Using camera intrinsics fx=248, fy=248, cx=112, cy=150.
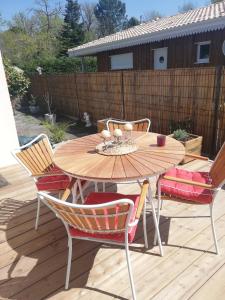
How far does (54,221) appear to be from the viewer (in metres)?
2.58

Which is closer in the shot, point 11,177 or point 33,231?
point 33,231

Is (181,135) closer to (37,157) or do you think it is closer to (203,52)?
(37,157)

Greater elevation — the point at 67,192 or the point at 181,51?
the point at 181,51

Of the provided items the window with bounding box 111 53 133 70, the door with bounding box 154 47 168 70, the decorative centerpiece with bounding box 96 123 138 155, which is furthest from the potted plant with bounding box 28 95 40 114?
the decorative centerpiece with bounding box 96 123 138 155

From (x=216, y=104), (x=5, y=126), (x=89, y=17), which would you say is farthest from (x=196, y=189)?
(x=89, y=17)

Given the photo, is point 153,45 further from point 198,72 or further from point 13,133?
point 13,133

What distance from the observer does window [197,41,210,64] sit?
26.0 ft

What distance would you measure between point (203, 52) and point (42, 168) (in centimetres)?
746

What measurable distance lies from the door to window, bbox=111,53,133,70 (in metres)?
1.31

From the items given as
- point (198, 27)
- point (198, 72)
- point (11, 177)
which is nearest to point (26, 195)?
point (11, 177)

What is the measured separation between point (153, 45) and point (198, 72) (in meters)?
5.77

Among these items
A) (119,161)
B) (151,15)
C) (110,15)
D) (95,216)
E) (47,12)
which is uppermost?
(110,15)

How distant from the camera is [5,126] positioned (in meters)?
4.12

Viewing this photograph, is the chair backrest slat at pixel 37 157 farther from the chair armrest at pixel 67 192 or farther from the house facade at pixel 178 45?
the house facade at pixel 178 45
